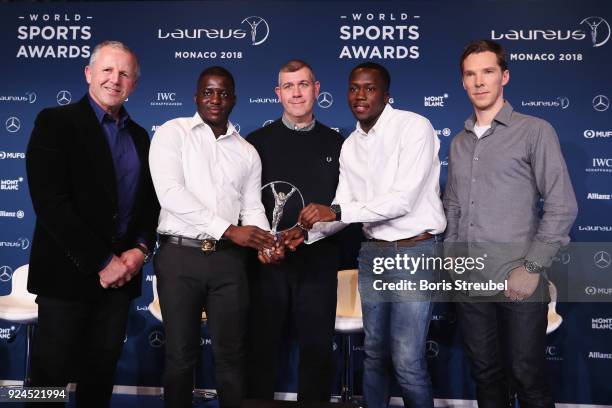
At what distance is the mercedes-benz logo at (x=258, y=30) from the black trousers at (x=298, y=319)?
1.93m

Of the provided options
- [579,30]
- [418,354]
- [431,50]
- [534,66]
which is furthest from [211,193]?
[579,30]

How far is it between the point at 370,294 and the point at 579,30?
8.51ft

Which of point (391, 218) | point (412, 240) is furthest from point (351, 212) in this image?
point (412, 240)

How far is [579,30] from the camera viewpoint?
4.18 metres

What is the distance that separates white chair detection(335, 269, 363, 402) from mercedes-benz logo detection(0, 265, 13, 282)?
248cm

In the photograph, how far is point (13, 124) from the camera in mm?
4582

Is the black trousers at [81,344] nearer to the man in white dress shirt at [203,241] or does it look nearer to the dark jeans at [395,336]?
the man in white dress shirt at [203,241]

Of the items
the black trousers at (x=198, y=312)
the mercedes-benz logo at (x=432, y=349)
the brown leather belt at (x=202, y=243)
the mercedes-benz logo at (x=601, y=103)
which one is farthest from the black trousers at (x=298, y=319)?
Result: the mercedes-benz logo at (x=601, y=103)

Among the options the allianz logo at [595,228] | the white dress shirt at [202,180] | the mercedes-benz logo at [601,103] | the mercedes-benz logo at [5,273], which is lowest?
the mercedes-benz logo at [5,273]

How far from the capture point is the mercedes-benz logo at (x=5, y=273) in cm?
451

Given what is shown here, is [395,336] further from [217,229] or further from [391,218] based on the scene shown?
[217,229]

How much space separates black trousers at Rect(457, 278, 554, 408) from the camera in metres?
2.69

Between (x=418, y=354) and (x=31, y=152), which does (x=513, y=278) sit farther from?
(x=31, y=152)

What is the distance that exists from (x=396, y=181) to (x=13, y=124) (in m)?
3.18
